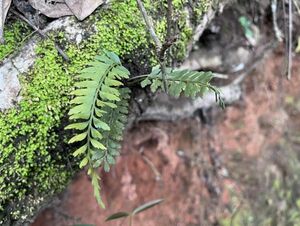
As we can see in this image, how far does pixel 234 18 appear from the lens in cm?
338

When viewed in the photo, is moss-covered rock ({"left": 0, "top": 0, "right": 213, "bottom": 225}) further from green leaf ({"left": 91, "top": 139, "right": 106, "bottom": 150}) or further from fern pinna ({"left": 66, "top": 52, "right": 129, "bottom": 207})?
green leaf ({"left": 91, "top": 139, "right": 106, "bottom": 150})

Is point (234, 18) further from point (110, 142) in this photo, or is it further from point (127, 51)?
point (110, 142)

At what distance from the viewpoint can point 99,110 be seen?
173 cm

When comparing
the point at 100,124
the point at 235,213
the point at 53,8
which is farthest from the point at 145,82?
the point at 235,213

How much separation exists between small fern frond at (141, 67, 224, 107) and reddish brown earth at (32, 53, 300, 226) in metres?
1.35

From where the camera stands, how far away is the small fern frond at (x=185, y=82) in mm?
1796

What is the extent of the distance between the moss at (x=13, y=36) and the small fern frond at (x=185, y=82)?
1.96 ft

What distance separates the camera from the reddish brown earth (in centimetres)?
322

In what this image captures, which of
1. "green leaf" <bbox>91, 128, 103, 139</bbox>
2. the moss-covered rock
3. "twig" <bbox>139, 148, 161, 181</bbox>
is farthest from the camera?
"twig" <bbox>139, 148, 161, 181</bbox>

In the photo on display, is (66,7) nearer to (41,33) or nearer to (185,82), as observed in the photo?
(41,33)

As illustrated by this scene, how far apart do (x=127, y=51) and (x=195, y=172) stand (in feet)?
6.18

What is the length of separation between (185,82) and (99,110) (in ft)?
1.27

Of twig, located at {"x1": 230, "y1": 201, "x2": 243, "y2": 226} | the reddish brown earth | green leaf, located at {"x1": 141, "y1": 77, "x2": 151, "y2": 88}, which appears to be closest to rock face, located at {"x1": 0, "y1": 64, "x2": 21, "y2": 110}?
green leaf, located at {"x1": 141, "y1": 77, "x2": 151, "y2": 88}

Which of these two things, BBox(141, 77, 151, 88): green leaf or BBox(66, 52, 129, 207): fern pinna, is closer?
BBox(66, 52, 129, 207): fern pinna
